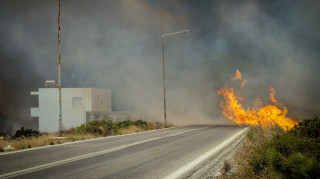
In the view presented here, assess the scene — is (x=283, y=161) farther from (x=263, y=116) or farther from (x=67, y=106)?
(x=67, y=106)

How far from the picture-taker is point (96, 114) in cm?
5603

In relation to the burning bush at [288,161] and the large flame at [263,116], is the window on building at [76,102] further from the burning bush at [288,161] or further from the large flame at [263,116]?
the burning bush at [288,161]

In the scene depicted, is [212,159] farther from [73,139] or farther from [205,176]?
[73,139]

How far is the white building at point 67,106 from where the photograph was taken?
57.9m

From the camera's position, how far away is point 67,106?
58719mm

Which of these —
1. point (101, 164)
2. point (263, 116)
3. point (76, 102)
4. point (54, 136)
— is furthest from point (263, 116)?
point (76, 102)

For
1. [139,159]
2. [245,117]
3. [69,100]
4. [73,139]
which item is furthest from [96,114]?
[139,159]

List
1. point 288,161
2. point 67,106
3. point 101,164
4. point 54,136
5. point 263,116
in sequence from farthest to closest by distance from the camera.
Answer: point 67,106
point 263,116
point 54,136
point 101,164
point 288,161

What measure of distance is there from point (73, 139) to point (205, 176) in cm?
980

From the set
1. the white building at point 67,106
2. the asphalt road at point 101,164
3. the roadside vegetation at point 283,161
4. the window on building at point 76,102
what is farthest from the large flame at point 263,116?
the window on building at point 76,102

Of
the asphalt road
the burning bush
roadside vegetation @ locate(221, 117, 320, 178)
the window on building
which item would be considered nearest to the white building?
the window on building

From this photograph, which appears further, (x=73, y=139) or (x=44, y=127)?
(x=44, y=127)

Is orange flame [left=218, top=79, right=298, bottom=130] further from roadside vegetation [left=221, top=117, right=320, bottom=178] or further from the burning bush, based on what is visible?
the burning bush

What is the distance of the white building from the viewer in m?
57.9
